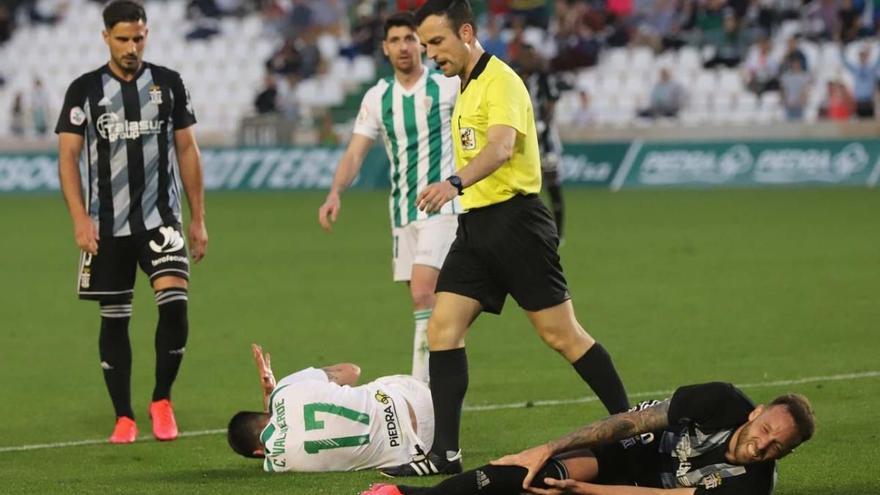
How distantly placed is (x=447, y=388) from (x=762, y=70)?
22.4m

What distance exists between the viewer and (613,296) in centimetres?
1346

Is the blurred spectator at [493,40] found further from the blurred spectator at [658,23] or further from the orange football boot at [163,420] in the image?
the orange football boot at [163,420]

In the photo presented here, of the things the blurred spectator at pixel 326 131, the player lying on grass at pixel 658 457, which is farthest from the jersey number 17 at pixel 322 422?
the blurred spectator at pixel 326 131

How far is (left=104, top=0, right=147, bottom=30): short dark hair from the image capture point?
7.97 meters

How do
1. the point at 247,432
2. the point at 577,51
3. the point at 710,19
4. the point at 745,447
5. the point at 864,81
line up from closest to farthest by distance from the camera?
the point at 745,447, the point at 247,432, the point at 864,81, the point at 577,51, the point at 710,19

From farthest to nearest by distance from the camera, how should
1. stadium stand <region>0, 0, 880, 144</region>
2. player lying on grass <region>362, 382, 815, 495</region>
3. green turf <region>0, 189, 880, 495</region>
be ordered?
stadium stand <region>0, 0, 880, 144</region>
green turf <region>0, 189, 880, 495</region>
player lying on grass <region>362, 382, 815, 495</region>

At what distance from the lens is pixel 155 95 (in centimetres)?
824

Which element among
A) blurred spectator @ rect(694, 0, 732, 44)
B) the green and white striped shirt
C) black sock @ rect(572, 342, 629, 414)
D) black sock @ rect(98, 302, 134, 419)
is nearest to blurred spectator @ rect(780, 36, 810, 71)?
blurred spectator @ rect(694, 0, 732, 44)

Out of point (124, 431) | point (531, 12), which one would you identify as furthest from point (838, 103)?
point (124, 431)

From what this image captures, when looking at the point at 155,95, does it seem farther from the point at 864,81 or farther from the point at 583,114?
the point at 864,81

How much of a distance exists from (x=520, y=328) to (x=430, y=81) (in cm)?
356

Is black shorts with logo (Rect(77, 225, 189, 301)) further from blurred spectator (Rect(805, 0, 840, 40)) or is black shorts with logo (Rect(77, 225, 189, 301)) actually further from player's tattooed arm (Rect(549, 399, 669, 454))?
blurred spectator (Rect(805, 0, 840, 40))

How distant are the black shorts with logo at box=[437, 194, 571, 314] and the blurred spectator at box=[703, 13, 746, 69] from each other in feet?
74.2

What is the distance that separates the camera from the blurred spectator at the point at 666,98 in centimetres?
2778
